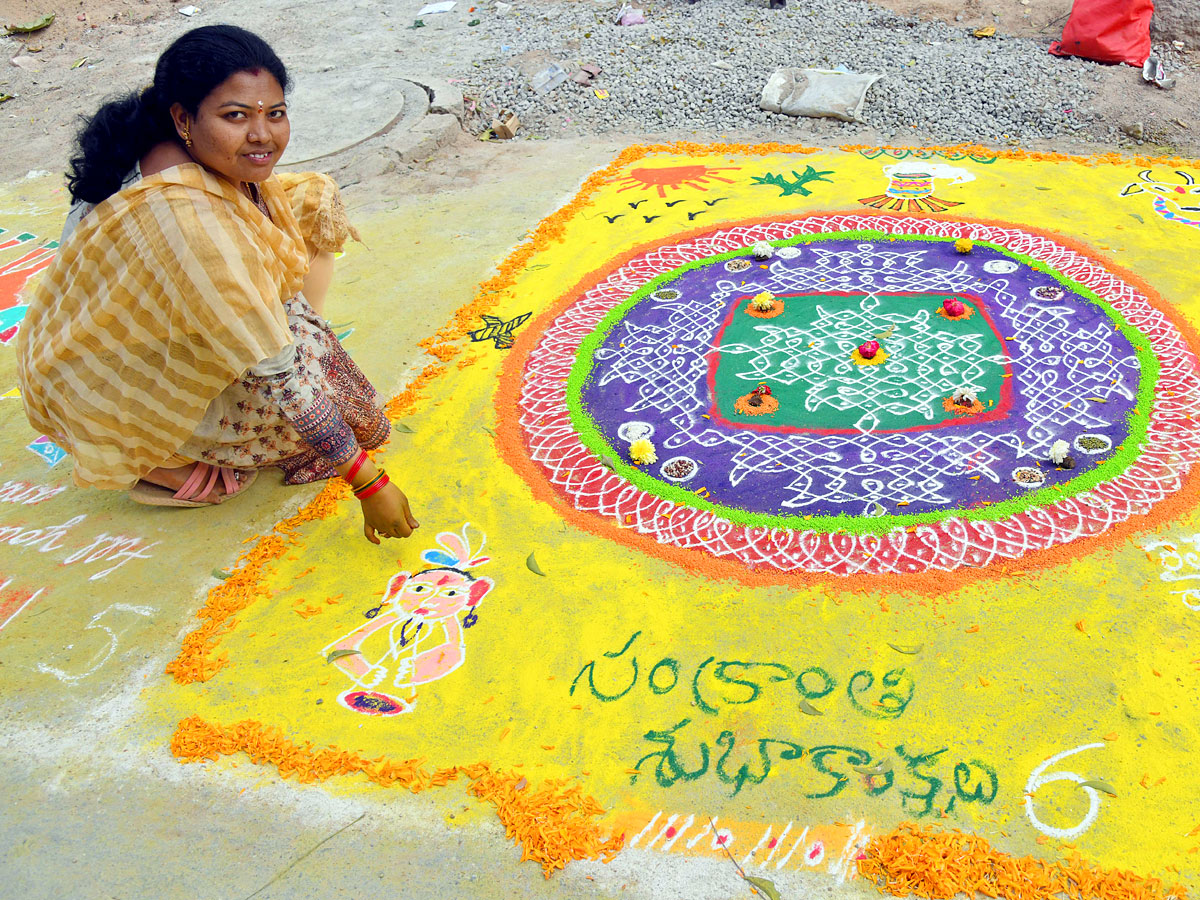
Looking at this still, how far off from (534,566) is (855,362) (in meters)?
1.76

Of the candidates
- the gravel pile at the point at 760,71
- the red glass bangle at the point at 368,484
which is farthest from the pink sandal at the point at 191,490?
the gravel pile at the point at 760,71

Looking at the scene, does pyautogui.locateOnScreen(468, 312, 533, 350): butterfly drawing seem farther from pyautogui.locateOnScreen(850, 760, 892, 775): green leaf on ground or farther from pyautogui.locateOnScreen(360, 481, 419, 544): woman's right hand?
pyautogui.locateOnScreen(850, 760, 892, 775): green leaf on ground

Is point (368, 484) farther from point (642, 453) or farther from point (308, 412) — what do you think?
point (642, 453)

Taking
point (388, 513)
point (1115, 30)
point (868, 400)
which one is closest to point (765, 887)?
point (388, 513)

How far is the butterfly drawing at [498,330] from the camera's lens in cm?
429

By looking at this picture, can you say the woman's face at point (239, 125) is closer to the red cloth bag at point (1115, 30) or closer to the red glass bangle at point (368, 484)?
the red glass bangle at point (368, 484)

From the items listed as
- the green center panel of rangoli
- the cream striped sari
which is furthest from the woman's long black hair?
the green center panel of rangoli

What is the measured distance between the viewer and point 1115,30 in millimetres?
6996

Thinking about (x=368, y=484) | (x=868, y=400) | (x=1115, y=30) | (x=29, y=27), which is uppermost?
(x=1115, y=30)

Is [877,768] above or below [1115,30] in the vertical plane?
below

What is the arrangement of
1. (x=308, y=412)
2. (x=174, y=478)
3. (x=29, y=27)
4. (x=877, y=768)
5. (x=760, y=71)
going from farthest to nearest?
(x=29, y=27) → (x=760, y=71) → (x=174, y=478) → (x=308, y=412) → (x=877, y=768)

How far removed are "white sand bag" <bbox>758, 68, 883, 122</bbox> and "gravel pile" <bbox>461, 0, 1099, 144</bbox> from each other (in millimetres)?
86

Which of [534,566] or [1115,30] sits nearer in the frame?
[534,566]

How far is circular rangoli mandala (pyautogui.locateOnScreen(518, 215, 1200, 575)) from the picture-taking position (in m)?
3.04
